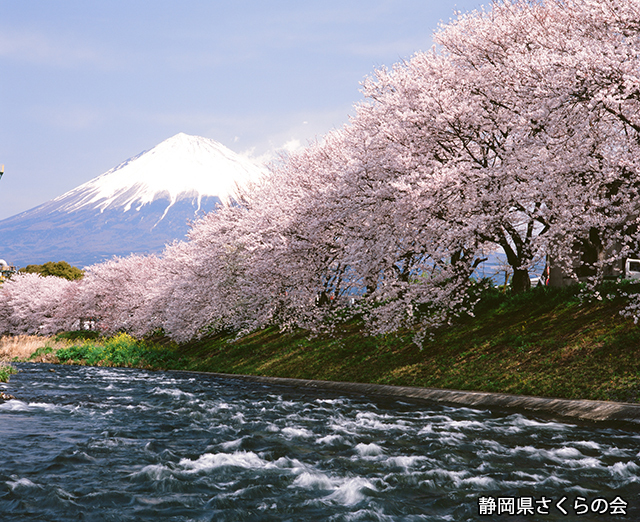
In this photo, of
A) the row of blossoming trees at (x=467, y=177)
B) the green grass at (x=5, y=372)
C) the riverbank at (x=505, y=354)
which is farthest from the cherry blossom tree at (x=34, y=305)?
the riverbank at (x=505, y=354)

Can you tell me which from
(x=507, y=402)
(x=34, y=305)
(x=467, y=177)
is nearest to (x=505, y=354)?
(x=507, y=402)

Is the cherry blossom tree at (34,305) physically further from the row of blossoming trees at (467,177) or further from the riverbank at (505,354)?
the riverbank at (505,354)

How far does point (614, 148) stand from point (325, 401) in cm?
1142

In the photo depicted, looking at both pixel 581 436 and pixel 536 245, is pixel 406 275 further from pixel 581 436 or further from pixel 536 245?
pixel 581 436

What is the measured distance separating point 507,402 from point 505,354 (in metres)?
3.41

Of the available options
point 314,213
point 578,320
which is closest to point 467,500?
point 578,320

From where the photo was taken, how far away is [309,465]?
925 centimetres

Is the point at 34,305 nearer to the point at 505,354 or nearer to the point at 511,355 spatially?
the point at 505,354

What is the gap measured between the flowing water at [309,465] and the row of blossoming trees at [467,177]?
6.60 metres

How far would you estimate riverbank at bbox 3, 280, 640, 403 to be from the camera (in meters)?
14.7

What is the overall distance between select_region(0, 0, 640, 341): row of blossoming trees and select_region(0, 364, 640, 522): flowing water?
6598 millimetres

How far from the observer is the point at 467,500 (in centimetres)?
740

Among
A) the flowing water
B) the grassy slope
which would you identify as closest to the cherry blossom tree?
the grassy slope

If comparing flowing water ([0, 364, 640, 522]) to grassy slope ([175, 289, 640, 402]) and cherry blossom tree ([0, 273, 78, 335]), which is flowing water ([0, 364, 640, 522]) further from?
cherry blossom tree ([0, 273, 78, 335])
